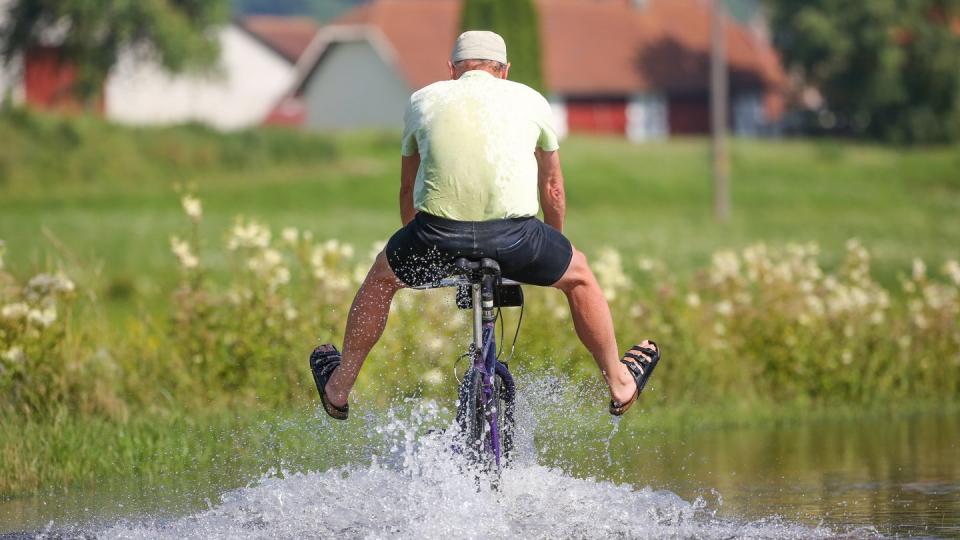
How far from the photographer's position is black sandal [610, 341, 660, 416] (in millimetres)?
7711

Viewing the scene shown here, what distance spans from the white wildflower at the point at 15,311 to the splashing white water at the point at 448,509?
266 cm

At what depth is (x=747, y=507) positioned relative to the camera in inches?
319

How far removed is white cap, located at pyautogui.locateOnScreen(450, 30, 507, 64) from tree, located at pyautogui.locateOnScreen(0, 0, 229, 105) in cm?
4396

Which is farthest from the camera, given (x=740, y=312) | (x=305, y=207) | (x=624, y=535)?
(x=305, y=207)

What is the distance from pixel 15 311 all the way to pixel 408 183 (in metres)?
3.81

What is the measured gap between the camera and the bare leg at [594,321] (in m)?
7.30

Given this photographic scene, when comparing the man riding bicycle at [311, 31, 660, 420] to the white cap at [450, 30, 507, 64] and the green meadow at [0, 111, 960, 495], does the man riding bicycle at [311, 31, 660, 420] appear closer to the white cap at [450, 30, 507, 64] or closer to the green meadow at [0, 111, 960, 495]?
the white cap at [450, 30, 507, 64]

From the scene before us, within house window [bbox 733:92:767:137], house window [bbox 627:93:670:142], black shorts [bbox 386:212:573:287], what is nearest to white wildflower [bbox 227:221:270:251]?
black shorts [bbox 386:212:573:287]

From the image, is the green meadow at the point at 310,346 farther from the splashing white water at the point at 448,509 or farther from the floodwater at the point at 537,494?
the splashing white water at the point at 448,509

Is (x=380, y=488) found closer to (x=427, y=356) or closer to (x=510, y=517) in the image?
(x=510, y=517)

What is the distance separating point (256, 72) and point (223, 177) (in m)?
34.2

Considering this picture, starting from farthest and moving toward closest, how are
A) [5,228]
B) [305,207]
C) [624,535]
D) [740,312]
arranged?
[305,207], [5,228], [740,312], [624,535]

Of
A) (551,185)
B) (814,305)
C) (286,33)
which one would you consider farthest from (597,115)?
(551,185)

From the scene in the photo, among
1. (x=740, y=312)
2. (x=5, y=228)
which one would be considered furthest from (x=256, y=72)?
(x=740, y=312)
